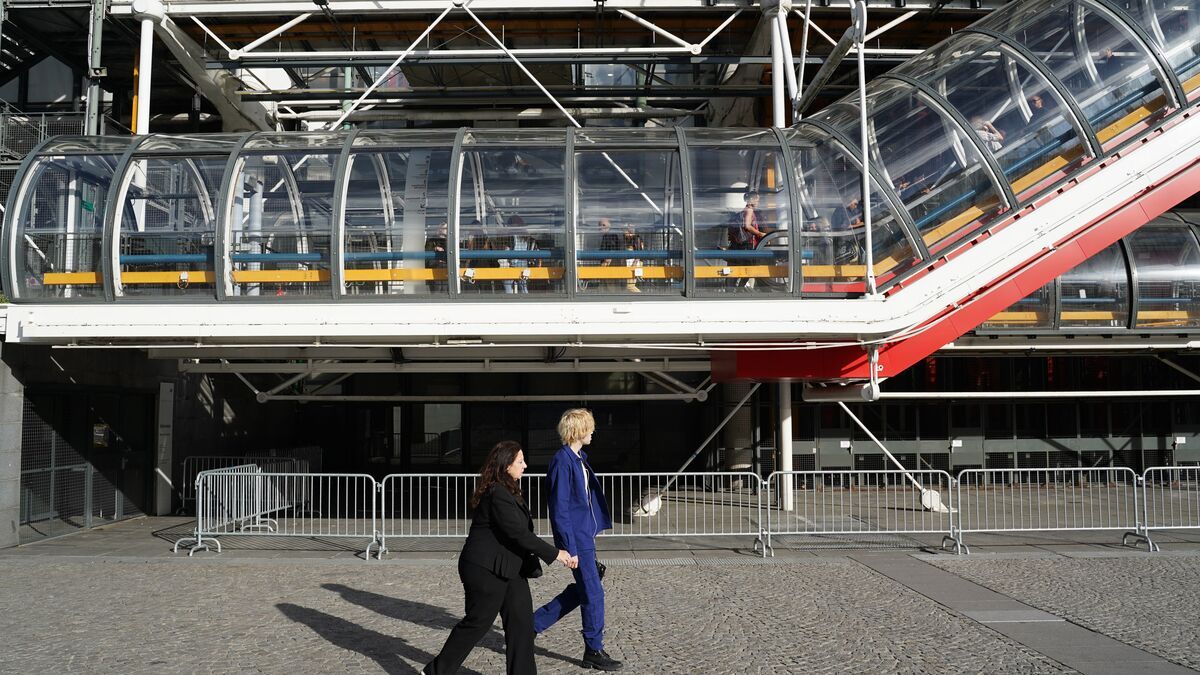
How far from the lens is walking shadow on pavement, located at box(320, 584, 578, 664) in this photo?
7246 millimetres

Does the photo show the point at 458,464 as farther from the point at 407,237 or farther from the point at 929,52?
the point at 929,52

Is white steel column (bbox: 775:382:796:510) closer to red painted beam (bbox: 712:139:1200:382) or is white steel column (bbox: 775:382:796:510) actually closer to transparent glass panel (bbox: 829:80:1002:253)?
red painted beam (bbox: 712:139:1200:382)

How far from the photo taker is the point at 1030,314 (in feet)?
47.3

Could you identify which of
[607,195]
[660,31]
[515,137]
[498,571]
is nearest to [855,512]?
[607,195]

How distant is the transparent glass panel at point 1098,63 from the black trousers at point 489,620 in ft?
30.9

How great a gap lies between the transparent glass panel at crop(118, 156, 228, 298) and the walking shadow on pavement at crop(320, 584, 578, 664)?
4.10m

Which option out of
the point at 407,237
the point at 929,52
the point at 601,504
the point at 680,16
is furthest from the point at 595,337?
the point at 680,16

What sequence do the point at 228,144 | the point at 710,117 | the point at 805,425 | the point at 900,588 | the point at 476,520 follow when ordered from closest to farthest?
1. the point at 476,520
2. the point at 900,588
3. the point at 228,144
4. the point at 805,425
5. the point at 710,117

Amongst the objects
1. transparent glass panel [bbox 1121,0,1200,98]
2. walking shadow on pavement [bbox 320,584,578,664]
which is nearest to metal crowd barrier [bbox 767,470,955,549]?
walking shadow on pavement [bbox 320,584,578,664]

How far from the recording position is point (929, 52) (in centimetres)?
1236

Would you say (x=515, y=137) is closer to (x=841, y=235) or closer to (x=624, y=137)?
(x=624, y=137)

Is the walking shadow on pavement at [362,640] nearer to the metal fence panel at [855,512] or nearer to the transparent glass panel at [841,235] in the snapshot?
the metal fence panel at [855,512]

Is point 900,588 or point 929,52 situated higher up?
point 929,52

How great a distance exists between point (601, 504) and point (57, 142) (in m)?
9.10
